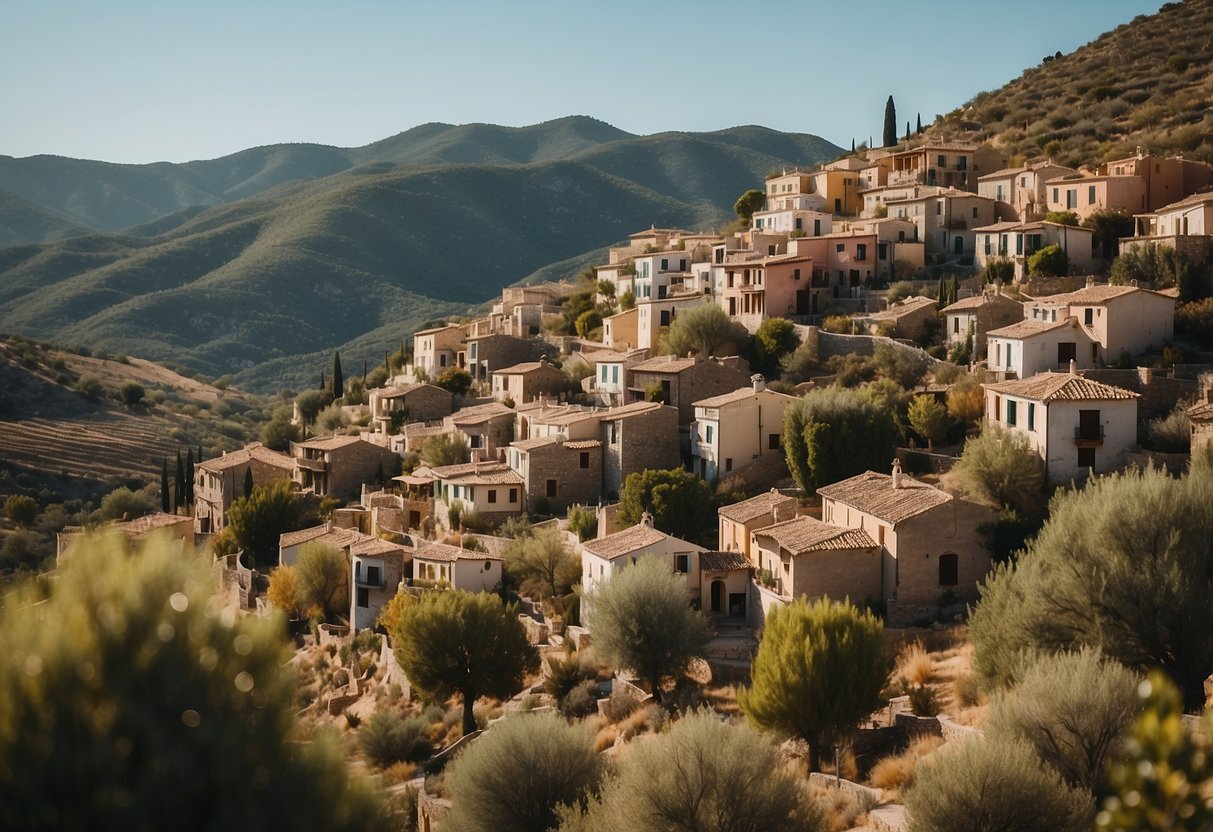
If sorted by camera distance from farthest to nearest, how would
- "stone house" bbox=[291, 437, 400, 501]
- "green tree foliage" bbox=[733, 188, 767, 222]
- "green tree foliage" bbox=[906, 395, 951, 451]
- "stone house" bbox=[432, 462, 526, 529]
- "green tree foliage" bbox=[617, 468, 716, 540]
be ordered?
"green tree foliage" bbox=[733, 188, 767, 222]
"stone house" bbox=[291, 437, 400, 501]
"stone house" bbox=[432, 462, 526, 529]
"green tree foliage" bbox=[906, 395, 951, 451]
"green tree foliage" bbox=[617, 468, 716, 540]

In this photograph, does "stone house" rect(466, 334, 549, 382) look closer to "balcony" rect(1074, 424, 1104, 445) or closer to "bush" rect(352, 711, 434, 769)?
"bush" rect(352, 711, 434, 769)

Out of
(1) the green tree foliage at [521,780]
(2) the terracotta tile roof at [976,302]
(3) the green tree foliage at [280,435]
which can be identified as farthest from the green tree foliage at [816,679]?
(3) the green tree foliage at [280,435]

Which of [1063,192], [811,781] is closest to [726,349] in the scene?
[1063,192]

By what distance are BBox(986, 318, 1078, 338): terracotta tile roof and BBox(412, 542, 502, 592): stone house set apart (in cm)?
1553

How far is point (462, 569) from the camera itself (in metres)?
37.1

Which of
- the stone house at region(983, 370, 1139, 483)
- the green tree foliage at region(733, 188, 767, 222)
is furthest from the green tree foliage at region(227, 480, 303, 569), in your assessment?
the green tree foliage at region(733, 188, 767, 222)

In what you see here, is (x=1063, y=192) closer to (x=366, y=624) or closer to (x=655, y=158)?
(x=366, y=624)

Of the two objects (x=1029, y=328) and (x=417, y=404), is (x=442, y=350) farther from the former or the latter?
(x=1029, y=328)

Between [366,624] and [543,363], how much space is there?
634 inches

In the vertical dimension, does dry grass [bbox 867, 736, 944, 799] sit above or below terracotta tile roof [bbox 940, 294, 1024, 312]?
below

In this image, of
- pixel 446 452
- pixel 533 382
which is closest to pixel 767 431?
pixel 446 452

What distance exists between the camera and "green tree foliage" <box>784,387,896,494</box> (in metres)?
35.9

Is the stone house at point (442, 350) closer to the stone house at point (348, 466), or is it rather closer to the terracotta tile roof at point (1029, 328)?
the stone house at point (348, 466)

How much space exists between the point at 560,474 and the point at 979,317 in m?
13.7
